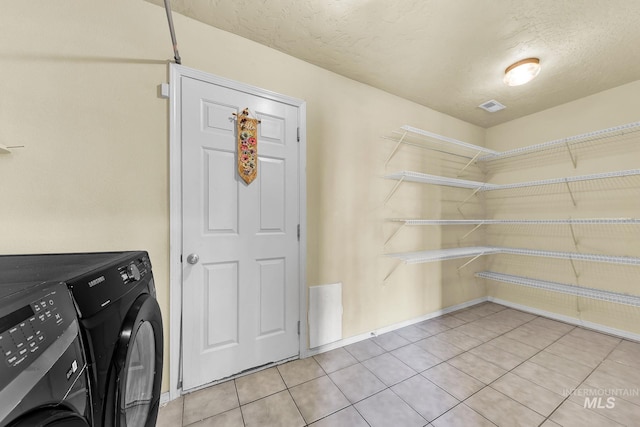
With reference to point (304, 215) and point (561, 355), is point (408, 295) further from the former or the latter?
point (304, 215)

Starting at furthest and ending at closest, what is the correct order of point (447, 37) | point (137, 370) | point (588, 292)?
1. point (588, 292)
2. point (447, 37)
3. point (137, 370)

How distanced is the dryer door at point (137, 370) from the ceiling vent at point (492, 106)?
350 cm

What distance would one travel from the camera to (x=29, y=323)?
0.47m

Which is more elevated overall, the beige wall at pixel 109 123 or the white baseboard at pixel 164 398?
the beige wall at pixel 109 123

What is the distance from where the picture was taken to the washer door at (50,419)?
41cm

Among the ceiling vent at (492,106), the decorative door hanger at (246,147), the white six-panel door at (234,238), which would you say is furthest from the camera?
the ceiling vent at (492,106)

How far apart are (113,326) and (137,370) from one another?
29cm

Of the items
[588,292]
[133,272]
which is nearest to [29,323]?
[133,272]

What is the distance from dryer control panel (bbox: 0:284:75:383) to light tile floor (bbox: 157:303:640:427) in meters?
1.28

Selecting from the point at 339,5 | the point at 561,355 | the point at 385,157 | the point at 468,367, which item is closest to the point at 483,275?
the point at 561,355

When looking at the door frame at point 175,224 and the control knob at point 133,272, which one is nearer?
the control knob at point 133,272

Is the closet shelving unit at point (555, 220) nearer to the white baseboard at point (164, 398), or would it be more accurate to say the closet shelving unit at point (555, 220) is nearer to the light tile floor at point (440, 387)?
the light tile floor at point (440, 387)

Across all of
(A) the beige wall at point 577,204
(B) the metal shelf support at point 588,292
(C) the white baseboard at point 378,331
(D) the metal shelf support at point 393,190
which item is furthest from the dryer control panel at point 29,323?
(A) the beige wall at point 577,204

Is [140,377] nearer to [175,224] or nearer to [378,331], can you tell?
[175,224]
